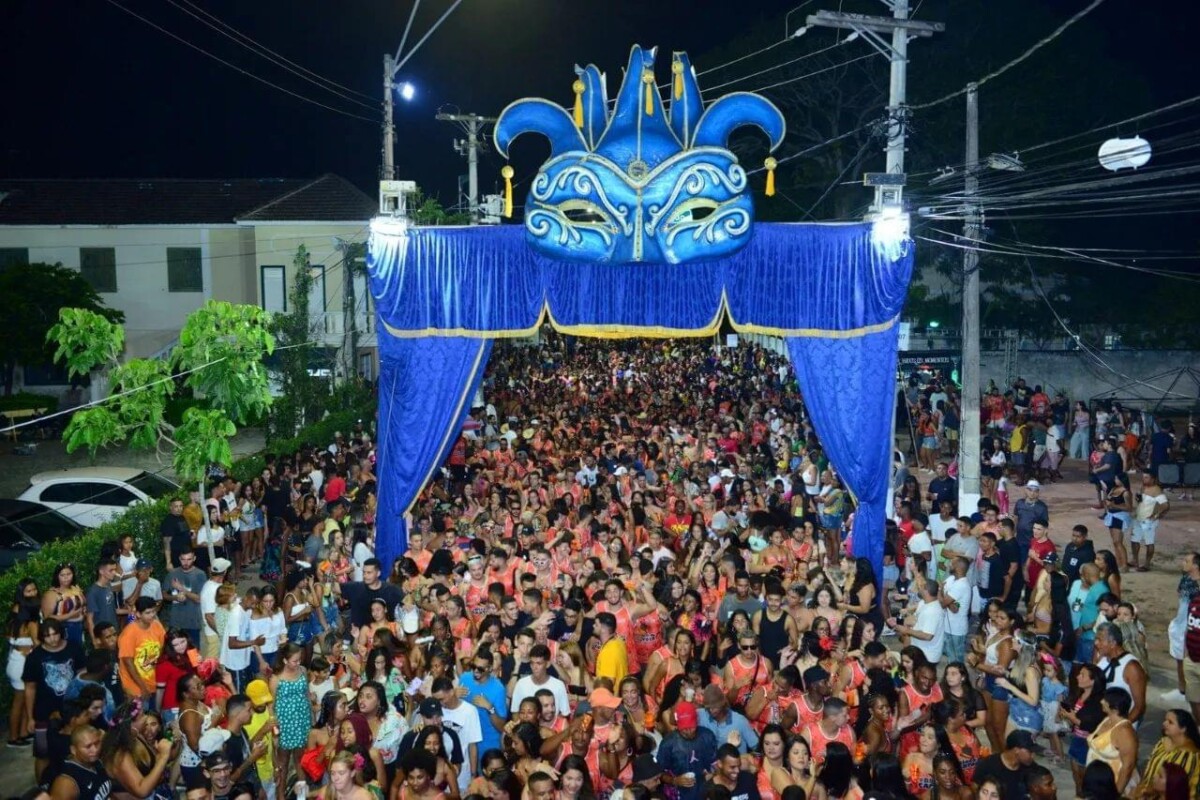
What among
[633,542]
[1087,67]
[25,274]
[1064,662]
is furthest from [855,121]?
[1064,662]

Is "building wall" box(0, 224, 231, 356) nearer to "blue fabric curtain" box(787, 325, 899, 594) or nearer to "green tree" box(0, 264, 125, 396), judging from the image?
"green tree" box(0, 264, 125, 396)

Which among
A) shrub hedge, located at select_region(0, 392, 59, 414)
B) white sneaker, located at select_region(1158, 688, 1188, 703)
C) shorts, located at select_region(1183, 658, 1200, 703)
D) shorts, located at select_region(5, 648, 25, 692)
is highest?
shrub hedge, located at select_region(0, 392, 59, 414)

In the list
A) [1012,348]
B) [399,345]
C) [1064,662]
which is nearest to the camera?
[1064,662]

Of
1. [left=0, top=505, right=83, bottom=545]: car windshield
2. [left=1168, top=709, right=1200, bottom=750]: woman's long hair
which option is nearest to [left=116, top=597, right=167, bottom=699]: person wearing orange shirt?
[left=0, top=505, right=83, bottom=545]: car windshield

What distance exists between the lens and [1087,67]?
109 feet

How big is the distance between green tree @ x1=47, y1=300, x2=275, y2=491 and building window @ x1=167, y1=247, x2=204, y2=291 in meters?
23.4

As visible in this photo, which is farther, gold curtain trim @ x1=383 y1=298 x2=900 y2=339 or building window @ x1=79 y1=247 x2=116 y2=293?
building window @ x1=79 y1=247 x2=116 y2=293

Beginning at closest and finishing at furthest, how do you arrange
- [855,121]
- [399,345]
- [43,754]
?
[43,754] < [399,345] < [855,121]

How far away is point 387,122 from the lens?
1605cm

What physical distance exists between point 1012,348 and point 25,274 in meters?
25.7

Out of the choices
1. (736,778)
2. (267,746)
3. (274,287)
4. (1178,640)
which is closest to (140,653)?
(267,746)

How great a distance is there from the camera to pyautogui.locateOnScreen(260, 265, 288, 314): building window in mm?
33906

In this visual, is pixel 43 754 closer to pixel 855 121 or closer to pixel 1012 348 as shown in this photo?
pixel 1012 348

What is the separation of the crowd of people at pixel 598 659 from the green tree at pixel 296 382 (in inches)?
296
